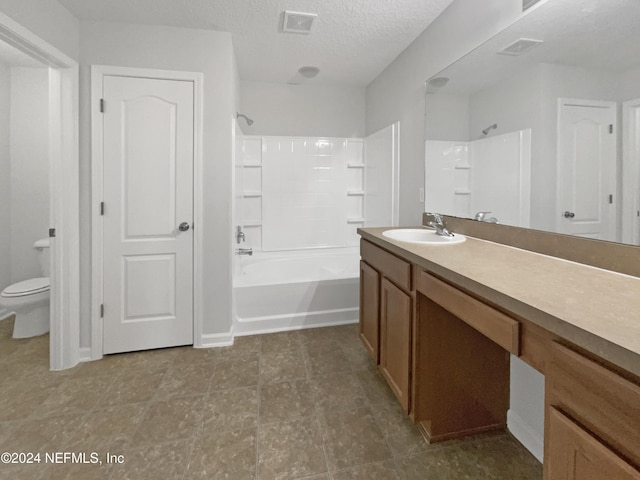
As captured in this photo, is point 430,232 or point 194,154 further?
point 194,154

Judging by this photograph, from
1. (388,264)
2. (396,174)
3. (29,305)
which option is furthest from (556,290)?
(29,305)

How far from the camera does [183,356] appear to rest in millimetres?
2166

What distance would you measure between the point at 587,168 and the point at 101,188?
9.10 feet

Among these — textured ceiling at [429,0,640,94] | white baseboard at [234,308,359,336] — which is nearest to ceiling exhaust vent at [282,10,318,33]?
textured ceiling at [429,0,640,94]

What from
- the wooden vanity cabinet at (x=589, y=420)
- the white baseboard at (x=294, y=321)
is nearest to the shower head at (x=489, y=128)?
the wooden vanity cabinet at (x=589, y=420)

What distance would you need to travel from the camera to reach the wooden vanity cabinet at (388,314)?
1.41 metres

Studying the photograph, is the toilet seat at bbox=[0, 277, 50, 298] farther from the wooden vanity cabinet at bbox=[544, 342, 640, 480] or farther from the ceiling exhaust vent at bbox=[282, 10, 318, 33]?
the wooden vanity cabinet at bbox=[544, 342, 640, 480]

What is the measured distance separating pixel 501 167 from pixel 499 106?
32cm

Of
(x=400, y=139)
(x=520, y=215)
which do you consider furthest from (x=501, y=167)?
(x=400, y=139)

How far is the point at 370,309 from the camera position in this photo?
189cm

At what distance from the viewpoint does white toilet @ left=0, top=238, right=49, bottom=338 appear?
2.26m

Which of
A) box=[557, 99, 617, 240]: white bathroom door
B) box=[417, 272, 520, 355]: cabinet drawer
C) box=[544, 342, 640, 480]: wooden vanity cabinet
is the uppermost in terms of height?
box=[557, 99, 617, 240]: white bathroom door

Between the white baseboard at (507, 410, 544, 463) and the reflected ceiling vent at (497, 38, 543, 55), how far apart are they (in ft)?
5.75

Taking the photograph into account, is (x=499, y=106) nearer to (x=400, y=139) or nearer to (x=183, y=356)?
(x=400, y=139)
